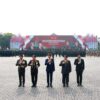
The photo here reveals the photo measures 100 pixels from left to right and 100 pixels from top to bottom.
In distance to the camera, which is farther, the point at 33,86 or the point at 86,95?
the point at 33,86

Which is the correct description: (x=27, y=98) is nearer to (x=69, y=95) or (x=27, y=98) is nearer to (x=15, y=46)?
(x=69, y=95)

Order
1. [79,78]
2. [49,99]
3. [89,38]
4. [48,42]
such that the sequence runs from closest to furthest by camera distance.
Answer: [49,99] < [79,78] < [48,42] < [89,38]

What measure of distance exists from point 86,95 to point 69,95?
0.58m

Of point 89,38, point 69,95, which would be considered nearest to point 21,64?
point 69,95

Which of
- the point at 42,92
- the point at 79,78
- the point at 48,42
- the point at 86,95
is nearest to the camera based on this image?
the point at 86,95

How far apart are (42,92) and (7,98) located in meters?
2.60

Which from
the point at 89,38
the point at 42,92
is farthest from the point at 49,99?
the point at 89,38

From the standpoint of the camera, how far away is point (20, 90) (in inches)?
742

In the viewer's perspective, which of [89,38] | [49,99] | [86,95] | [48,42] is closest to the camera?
[49,99]

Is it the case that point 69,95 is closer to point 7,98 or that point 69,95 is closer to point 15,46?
point 7,98

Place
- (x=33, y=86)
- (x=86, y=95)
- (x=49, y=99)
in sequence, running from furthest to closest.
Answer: (x=33, y=86), (x=86, y=95), (x=49, y=99)

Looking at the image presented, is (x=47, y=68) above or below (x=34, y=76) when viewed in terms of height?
above

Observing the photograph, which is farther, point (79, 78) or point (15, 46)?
point (15, 46)

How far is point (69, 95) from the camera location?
16.8 metres
